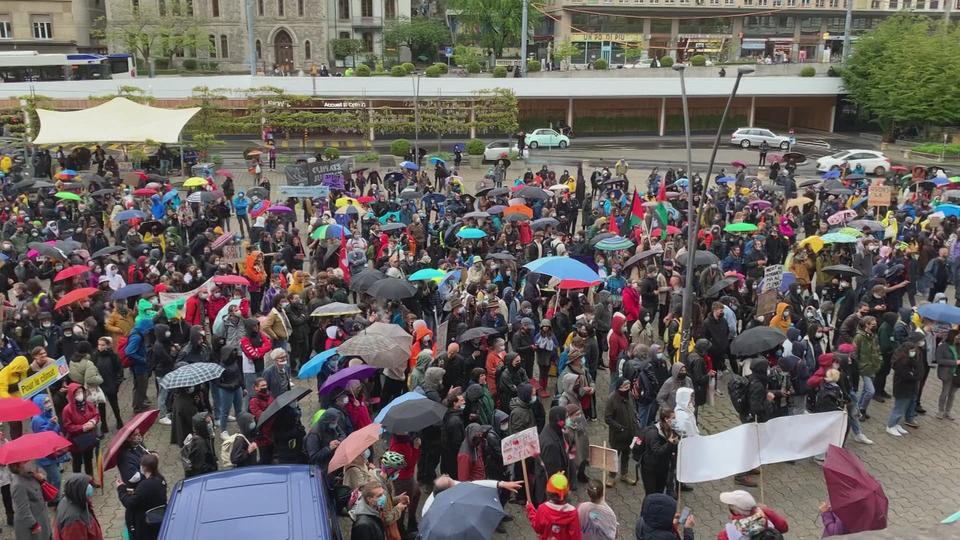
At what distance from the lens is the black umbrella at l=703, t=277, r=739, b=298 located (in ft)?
43.5

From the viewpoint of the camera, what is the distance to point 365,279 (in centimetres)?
1341

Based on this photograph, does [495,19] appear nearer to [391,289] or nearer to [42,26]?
[42,26]

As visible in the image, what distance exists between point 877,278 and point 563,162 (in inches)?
1020

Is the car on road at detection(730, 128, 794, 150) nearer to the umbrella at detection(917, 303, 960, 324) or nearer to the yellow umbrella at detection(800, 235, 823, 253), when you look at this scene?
the yellow umbrella at detection(800, 235, 823, 253)

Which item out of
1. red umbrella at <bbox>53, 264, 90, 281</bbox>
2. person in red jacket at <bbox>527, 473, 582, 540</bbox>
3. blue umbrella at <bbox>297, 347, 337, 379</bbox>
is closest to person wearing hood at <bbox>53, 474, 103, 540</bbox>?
blue umbrella at <bbox>297, 347, 337, 379</bbox>

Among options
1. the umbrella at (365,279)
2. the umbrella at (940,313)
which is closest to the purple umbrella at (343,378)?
the umbrella at (365,279)

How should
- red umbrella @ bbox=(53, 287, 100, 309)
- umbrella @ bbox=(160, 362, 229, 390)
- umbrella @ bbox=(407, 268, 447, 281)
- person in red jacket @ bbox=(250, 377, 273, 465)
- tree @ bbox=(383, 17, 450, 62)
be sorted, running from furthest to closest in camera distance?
tree @ bbox=(383, 17, 450, 62) → umbrella @ bbox=(407, 268, 447, 281) → red umbrella @ bbox=(53, 287, 100, 309) → umbrella @ bbox=(160, 362, 229, 390) → person in red jacket @ bbox=(250, 377, 273, 465)

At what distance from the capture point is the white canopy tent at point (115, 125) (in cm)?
2827

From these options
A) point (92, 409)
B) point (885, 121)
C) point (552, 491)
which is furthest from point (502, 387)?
point (885, 121)

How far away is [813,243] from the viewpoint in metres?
15.5

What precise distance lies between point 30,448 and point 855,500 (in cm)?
733

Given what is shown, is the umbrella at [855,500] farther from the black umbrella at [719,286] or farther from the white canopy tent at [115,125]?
the white canopy tent at [115,125]

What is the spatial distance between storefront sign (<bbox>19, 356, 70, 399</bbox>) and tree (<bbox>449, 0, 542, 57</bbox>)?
59.3 meters

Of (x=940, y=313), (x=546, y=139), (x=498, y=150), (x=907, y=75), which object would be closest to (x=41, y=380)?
(x=940, y=313)
